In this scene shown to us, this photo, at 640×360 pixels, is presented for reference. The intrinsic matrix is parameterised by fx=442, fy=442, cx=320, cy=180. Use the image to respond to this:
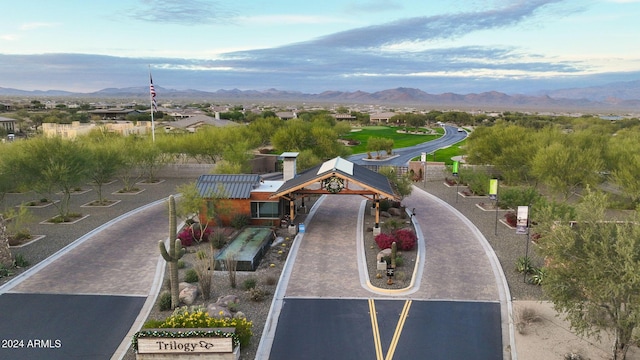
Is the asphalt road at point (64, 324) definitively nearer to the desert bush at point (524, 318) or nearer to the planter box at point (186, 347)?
the planter box at point (186, 347)

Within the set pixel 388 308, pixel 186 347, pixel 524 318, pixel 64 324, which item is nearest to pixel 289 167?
pixel 388 308

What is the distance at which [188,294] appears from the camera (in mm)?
18484

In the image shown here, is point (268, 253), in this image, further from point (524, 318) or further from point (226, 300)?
point (524, 318)

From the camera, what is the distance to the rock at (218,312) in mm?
16125

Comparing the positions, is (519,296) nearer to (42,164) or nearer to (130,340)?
(130,340)

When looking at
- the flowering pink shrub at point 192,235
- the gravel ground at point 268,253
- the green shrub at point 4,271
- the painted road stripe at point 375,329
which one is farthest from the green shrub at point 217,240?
the painted road stripe at point 375,329

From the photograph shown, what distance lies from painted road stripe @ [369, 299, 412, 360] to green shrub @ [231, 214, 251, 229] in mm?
12346

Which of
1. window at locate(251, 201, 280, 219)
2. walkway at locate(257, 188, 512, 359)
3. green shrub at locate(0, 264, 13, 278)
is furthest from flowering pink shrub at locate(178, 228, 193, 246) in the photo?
green shrub at locate(0, 264, 13, 278)

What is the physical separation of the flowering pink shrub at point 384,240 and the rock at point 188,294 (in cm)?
1020

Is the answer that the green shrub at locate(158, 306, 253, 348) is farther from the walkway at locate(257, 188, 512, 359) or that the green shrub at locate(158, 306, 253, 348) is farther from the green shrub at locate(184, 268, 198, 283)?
the green shrub at locate(184, 268, 198, 283)

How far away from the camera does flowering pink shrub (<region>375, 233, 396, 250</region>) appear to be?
950 inches

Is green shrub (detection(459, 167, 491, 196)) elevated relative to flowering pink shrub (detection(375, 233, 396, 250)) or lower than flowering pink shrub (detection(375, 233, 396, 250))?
elevated

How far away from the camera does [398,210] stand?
32.2 meters

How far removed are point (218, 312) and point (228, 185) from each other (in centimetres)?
1378
